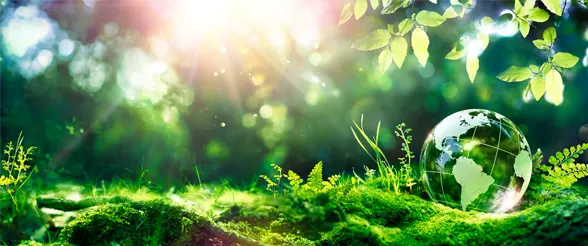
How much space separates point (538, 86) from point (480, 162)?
0.73 meters

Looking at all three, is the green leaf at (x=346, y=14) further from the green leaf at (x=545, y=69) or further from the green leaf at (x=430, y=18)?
the green leaf at (x=545, y=69)

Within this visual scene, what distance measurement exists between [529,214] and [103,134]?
4338 mm

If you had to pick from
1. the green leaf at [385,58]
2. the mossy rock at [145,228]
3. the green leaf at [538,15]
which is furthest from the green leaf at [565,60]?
the mossy rock at [145,228]

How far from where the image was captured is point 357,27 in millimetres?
4559

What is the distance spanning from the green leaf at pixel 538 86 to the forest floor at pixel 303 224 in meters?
0.57

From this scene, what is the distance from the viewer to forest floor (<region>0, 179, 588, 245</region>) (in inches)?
89.3

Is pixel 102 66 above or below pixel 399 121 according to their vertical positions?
above

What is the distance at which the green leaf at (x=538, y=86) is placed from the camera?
89.7 inches

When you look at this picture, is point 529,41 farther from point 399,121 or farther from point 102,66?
point 102,66

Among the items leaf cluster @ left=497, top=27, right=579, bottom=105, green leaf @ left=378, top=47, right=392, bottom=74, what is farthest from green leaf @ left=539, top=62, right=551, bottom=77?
green leaf @ left=378, top=47, right=392, bottom=74

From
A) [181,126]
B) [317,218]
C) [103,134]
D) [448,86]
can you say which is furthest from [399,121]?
[103,134]

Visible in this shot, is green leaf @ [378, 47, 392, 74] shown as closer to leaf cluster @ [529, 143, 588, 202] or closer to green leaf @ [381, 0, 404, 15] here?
green leaf @ [381, 0, 404, 15]

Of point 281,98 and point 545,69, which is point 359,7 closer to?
point 545,69

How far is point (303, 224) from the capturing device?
247 centimetres
